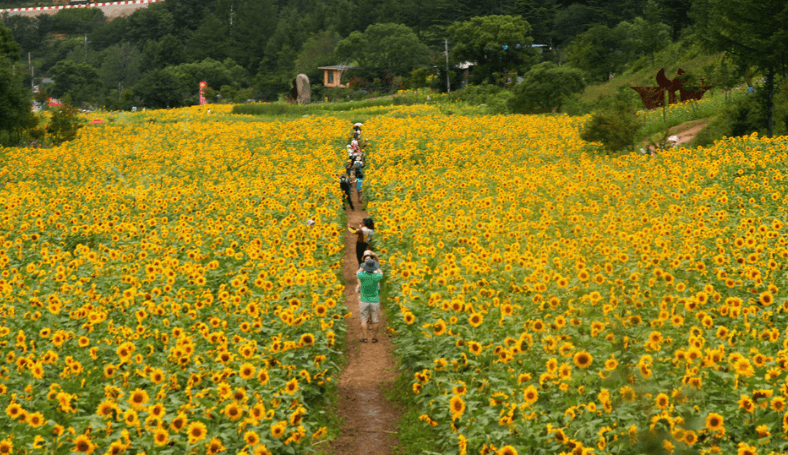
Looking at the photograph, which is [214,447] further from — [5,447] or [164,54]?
[164,54]

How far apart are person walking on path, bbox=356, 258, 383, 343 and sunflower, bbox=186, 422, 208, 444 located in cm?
505

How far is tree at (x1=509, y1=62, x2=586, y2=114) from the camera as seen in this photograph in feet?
126

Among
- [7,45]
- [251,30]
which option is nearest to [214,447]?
[7,45]

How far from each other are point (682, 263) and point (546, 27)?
233 ft

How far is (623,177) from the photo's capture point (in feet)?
51.1

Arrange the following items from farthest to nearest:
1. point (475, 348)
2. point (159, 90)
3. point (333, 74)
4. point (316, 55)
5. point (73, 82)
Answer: point (73, 82)
point (316, 55)
point (333, 74)
point (159, 90)
point (475, 348)

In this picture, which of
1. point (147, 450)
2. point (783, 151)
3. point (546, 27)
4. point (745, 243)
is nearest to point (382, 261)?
point (745, 243)

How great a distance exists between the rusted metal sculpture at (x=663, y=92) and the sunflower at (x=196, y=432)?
97.8 ft

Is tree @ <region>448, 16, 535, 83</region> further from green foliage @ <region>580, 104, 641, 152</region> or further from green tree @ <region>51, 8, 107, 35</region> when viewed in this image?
green tree @ <region>51, 8, 107, 35</region>

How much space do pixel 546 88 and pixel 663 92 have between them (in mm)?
8035

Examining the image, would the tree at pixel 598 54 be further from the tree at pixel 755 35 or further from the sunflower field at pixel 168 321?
the sunflower field at pixel 168 321

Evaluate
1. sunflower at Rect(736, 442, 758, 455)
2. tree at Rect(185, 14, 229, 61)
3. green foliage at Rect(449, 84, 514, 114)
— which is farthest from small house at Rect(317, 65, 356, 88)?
sunflower at Rect(736, 442, 758, 455)

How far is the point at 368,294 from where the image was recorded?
10352 mm

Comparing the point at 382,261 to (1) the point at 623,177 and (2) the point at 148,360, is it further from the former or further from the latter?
(1) the point at 623,177
